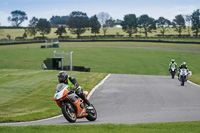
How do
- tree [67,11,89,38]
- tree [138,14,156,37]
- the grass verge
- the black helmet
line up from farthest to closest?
1. tree [138,14,156,37]
2. tree [67,11,89,38]
3. the black helmet
4. the grass verge

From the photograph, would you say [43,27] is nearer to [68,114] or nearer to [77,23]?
[77,23]

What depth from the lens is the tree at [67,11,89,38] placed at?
152 meters

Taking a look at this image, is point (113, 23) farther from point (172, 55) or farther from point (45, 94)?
point (45, 94)

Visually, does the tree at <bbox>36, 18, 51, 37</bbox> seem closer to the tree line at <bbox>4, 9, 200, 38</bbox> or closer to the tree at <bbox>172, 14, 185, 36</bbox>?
the tree line at <bbox>4, 9, 200, 38</bbox>

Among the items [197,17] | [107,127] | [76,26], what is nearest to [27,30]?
[76,26]

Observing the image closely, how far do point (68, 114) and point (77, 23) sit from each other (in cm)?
14511

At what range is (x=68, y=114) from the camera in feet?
33.9

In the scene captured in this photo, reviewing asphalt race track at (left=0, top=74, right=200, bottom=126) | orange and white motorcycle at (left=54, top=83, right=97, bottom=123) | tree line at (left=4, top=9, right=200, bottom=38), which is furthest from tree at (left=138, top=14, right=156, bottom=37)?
orange and white motorcycle at (left=54, top=83, right=97, bottom=123)

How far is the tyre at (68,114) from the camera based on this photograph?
1016 centimetres

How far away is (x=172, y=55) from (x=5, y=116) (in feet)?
177

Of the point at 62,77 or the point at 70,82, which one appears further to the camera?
the point at 70,82

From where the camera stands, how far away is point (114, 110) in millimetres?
13781

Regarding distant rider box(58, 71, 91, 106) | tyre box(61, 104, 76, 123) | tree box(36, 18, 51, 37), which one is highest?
tree box(36, 18, 51, 37)

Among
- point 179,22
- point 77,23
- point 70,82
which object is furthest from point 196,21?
point 70,82
